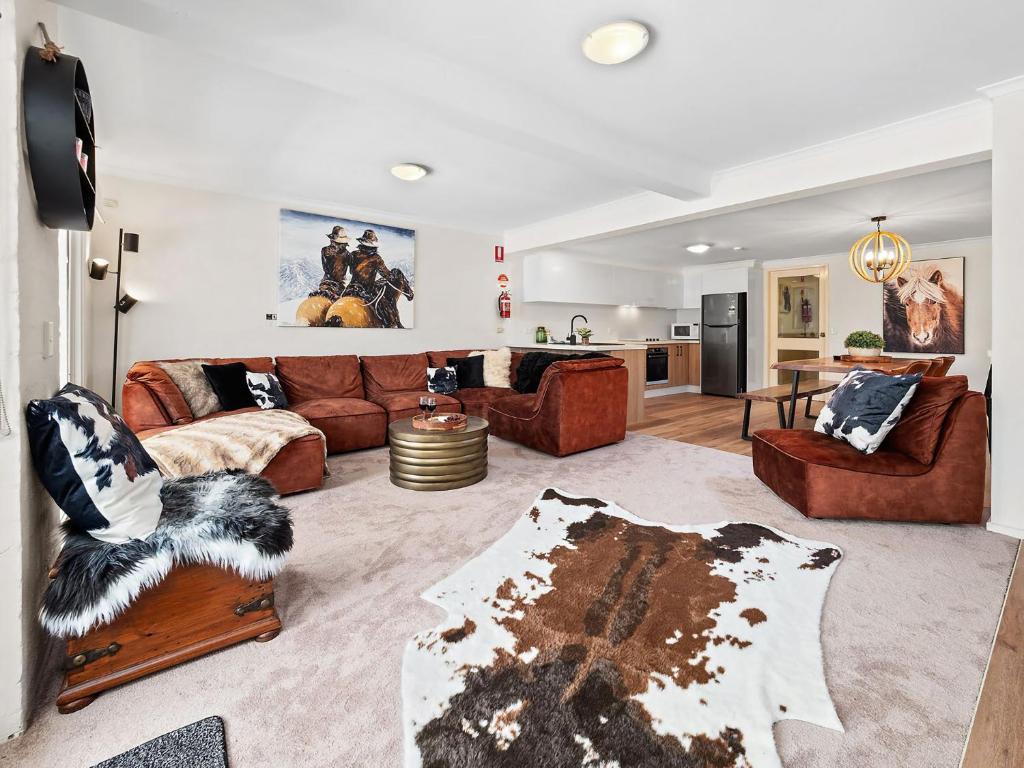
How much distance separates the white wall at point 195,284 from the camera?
3947mm

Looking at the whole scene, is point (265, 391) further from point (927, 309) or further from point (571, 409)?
point (927, 309)

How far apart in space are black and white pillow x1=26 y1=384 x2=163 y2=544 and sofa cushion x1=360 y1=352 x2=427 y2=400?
328 centimetres

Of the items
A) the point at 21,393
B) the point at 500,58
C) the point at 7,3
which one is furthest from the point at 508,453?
the point at 7,3

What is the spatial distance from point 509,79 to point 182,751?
118 inches

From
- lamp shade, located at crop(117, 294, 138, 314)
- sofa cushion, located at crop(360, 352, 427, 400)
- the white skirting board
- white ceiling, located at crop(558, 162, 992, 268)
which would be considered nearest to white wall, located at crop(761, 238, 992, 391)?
white ceiling, located at crop(558, 162, 992, 268)

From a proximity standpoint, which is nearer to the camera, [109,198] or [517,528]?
[517,528]

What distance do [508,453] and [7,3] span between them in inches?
143

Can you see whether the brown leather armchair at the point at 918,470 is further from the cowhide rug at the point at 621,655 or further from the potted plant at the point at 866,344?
the potted plant at the point at 866,344

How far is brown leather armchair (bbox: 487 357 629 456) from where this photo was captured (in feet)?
13.4

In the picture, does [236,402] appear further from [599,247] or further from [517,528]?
[599,247]

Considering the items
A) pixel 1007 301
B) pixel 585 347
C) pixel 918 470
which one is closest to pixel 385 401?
pixel 585 347

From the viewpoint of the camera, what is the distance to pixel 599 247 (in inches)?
267

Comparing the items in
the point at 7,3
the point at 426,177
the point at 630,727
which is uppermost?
the point at 426,177

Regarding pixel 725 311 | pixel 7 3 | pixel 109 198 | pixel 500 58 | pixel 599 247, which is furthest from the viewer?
pixel 725 311
